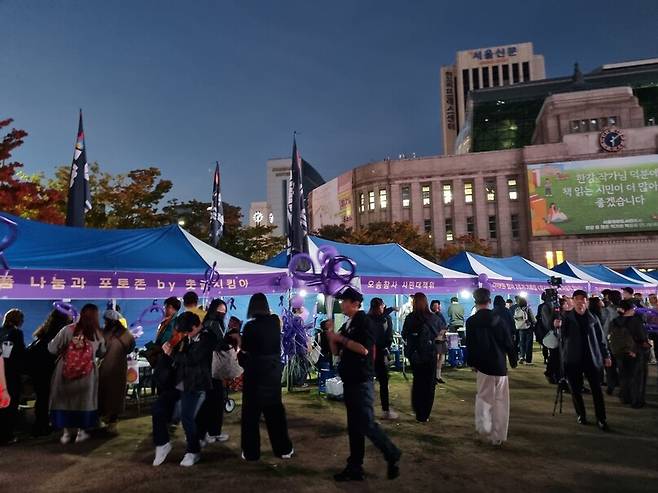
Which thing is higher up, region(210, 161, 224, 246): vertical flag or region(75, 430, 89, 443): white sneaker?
region(210, 161, 224, 246): vertical flag

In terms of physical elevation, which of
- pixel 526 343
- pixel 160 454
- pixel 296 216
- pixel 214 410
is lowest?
pixel 160 454

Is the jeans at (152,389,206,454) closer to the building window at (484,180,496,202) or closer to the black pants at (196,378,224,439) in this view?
the black pants at (196,378,224,439)

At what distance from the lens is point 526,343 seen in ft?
46.2

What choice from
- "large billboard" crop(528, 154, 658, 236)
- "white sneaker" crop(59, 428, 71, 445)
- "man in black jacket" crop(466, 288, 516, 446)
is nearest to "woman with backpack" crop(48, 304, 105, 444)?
"white sneaker" crop(59, 428, 71, 445)

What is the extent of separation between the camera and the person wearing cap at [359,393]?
4.37m

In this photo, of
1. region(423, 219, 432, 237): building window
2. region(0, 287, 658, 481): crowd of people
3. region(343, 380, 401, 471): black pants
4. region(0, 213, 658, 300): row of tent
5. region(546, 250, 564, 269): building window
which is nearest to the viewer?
region(343, 380, 401, 471): black pants

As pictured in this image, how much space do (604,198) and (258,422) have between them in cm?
5020

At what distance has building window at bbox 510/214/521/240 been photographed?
52.8m

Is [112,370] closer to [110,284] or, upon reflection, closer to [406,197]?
[110,284]

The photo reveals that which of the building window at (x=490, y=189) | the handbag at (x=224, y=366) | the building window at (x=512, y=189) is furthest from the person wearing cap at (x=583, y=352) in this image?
the building window at (x=512, y=189)

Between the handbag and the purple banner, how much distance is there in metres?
2.52

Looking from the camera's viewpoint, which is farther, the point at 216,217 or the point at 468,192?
the point at 468,192

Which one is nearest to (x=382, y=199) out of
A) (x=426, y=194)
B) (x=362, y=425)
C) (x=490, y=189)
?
(x=426, y=194)

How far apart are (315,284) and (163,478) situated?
221 inches
